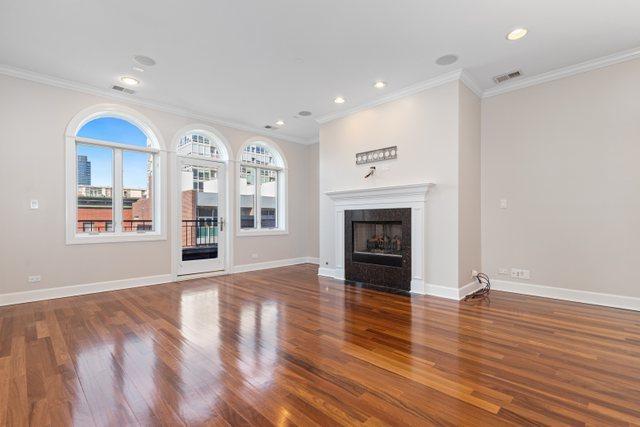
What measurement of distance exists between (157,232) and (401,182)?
422 cm

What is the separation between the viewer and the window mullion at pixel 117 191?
4.86 m

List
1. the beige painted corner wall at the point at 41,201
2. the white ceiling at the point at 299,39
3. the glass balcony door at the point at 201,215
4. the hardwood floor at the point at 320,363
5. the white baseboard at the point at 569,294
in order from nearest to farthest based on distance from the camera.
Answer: the hardwood floor at the point at 320,363 < the white ceiling at the point at 299,39 < the white baseboard at the point at 569,294 < the beige painted corner wall at the point at 41,201 < the glass balcony door at the point at 201,215

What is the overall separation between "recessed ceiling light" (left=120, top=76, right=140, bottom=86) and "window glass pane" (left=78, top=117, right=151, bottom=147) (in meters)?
0.83

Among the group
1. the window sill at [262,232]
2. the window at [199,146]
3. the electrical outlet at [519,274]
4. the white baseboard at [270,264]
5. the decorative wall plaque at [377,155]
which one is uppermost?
the window at [199,146]

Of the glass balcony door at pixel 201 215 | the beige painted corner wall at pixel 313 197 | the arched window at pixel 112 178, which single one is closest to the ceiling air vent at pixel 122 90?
the arched window at pixel 112 178

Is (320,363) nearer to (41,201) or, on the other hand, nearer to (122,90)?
(41,201)

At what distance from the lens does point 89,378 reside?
2104mm

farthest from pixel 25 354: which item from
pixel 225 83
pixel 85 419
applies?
pixel 225 83

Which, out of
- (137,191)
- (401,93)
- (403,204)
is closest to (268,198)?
(137,191)

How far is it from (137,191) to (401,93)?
4.65 metres

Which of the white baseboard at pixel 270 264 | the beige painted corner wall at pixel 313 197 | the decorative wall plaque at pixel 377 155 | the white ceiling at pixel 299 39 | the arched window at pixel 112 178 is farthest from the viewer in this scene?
the beige painted corner wall at pixel 313 197

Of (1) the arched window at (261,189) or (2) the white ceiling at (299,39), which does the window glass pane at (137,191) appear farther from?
(1) the arched window at (261,189)

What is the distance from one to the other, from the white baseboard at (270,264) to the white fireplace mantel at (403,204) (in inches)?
74.7

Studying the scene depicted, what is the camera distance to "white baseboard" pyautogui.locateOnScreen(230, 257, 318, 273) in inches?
245
